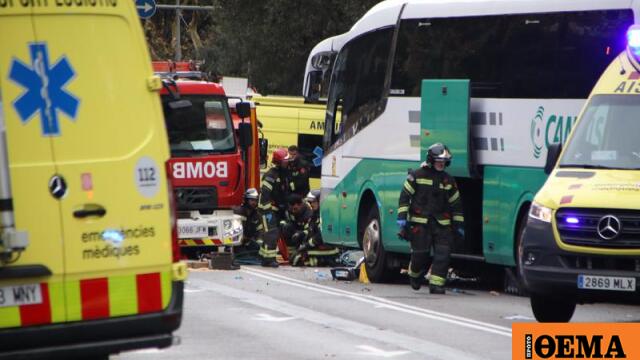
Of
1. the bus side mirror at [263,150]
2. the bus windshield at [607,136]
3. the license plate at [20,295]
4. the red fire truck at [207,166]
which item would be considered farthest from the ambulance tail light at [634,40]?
the bus side mirror at [263,150]

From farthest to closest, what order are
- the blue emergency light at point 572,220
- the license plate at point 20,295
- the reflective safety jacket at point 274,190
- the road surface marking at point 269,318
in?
1. the reflective safety jacket at point 274,190
2. the road surface marking at point 269,318
3. the blue emergency light at point 572,220
4. the license plate at point 20,295

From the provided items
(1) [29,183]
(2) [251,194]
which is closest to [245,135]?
(2) [251,194]

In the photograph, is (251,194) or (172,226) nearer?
(172,226)

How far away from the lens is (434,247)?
18.9 metres

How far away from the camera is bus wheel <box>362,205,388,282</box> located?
20.9m

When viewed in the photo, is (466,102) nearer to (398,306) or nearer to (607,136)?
(398,306)

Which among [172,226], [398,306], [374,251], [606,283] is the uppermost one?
[172,226]

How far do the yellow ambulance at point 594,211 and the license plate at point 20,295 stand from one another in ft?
20.4

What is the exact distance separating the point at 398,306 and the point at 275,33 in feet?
84.1

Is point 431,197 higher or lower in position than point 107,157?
lower

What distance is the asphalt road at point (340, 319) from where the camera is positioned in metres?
12.6

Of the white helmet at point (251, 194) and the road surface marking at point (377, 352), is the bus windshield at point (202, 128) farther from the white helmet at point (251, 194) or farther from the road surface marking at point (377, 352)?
the road surface marking at point (377, 352)

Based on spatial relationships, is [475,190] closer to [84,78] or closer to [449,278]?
[449,278]

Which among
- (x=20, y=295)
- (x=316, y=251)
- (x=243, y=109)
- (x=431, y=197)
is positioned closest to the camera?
(x=20, y=295)
